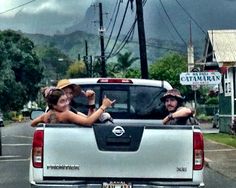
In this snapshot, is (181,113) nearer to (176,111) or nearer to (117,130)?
(176,111)

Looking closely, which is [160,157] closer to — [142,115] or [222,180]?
[142,115]

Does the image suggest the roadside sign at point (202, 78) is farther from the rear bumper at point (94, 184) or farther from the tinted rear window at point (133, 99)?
the rear bumper at point (94, 184)

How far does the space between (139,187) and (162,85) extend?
109 inches

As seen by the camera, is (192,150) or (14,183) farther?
(14,183)

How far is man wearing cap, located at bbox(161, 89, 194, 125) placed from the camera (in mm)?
8844

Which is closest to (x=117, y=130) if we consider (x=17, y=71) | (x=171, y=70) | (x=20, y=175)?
(x=20, y=175)

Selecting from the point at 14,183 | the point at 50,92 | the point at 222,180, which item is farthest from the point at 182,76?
the point at 50,92

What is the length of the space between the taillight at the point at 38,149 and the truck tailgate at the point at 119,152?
5 cm

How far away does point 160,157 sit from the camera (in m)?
7.63

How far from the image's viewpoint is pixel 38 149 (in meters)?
7.64

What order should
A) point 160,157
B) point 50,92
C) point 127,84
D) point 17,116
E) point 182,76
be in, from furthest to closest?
point 17,116
point 182,76
point 127,84
point 50,92
point 160,157

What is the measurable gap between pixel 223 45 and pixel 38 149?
30246mm

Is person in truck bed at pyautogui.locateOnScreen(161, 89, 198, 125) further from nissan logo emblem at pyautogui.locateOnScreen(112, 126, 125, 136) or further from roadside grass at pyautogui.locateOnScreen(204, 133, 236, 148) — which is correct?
roadside grass at pyautogui.locateOnScreen(204, 133, 236, 148)

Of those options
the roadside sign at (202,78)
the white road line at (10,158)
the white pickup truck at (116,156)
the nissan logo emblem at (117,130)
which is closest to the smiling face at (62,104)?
the white pickup truck at (116,156)
